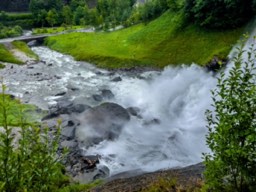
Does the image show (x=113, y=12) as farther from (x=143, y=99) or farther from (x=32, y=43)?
(x=143, y=99)

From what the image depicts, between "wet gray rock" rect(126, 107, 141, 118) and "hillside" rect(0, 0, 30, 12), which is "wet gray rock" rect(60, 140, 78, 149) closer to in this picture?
"wet gray rock" rect(126, 107, 141, 118)

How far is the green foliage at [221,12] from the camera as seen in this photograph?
4809 centimetres

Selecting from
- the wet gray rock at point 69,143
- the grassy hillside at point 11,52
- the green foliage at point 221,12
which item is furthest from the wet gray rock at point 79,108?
the grassy hillside at point 11,52

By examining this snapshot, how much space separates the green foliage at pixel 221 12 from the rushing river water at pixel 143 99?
982 centimetres

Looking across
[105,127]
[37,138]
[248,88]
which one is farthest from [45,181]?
[105,127]

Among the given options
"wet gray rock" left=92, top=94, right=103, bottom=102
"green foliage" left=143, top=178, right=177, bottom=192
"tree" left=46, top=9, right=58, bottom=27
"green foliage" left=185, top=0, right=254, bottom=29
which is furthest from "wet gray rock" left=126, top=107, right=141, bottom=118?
"tree" left=46, top=9, right=58, bottom=27

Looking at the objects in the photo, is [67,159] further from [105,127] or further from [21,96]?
[21,96]

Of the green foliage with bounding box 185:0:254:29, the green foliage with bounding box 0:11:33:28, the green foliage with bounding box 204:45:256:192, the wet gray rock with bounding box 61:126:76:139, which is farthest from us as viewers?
the green foliage with bounding box 0:11:33:28

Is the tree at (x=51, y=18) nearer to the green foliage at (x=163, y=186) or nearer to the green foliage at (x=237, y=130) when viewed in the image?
the green foliage at (x=163, y=186)

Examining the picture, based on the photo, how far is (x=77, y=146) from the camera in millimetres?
26766

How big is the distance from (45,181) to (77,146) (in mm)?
19472

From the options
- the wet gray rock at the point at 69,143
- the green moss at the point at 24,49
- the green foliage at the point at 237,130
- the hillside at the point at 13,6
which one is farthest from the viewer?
the hillside at the point at 13,6

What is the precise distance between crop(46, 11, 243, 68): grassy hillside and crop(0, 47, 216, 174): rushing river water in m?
3.14

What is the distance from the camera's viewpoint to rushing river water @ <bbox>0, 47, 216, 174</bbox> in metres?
24.7
